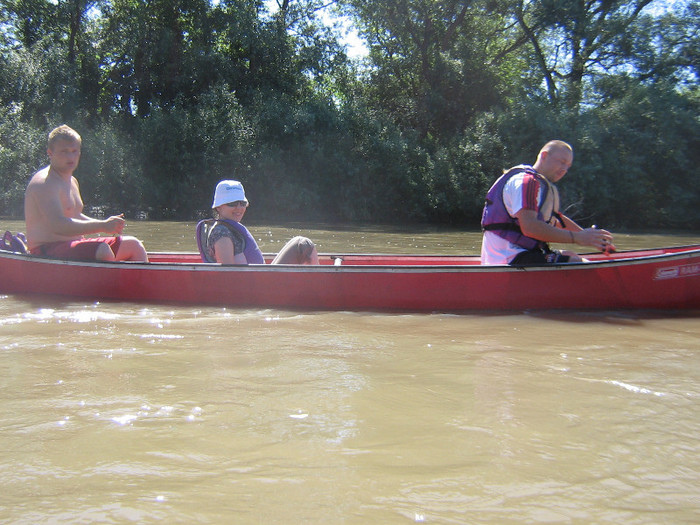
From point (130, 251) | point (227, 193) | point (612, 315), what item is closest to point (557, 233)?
point (612, 315)

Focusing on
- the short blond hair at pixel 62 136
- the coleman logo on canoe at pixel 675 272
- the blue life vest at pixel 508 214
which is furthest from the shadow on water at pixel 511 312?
the short blond hair at pixel 62 136

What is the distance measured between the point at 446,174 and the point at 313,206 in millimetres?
4373

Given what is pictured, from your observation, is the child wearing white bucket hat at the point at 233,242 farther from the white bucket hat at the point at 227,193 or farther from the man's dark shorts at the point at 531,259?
the man's dark shorts at the point at 531,259

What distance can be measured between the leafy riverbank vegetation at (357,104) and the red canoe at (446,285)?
13627 mm

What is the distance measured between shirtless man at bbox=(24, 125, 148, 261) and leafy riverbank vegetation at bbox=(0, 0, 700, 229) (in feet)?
49.6

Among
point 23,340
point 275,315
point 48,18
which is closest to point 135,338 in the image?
point 23,340

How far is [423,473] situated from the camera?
2236mm

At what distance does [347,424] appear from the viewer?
2670mm

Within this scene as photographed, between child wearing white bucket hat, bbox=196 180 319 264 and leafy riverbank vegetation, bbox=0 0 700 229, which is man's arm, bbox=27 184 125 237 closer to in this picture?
child wearing white bucket hat, bbox=196 180 319 264

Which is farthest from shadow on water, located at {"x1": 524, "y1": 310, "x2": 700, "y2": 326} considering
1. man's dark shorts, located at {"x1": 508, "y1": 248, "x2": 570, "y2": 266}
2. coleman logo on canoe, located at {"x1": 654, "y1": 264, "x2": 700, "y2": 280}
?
man's dark shorts, located at {"x1": 508, "y1": 248, "x2": 570, "y2": 266}

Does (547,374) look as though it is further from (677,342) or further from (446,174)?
(446,174)

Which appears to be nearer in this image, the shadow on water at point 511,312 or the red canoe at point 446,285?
the shadow on water at point 511,312

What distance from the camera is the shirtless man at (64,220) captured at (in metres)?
5.16

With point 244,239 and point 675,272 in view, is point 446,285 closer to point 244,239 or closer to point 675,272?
point 244,239
